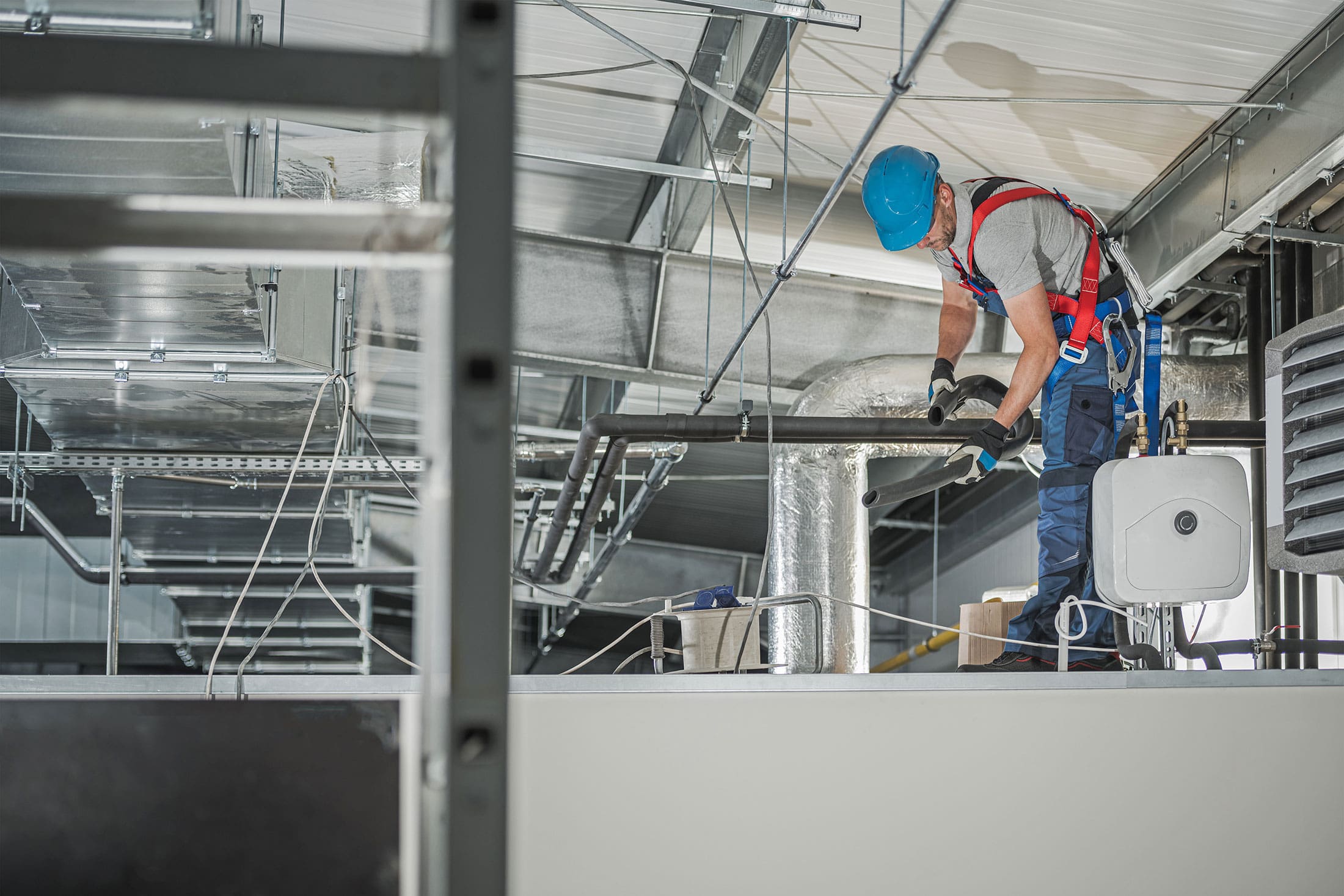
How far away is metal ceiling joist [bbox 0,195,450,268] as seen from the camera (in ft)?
2.32

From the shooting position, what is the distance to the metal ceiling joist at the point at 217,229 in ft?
2.32

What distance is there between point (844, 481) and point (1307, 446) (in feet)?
4.89

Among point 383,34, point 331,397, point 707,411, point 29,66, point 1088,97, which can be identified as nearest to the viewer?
point 29,66

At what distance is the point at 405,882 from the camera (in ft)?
5.13

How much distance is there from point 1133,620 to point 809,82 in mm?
2123

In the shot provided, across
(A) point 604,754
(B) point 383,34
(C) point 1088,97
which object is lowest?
(A) point 604,754

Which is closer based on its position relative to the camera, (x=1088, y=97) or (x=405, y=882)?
(x=405, y=882)

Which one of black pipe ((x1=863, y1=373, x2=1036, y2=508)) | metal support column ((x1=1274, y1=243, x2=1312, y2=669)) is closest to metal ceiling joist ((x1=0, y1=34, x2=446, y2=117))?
black pipe ((x1=863, y1=373, x2=1036, y2=508))

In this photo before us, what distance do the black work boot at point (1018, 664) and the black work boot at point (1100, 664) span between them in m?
0.05

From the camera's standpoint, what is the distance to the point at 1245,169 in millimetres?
3576

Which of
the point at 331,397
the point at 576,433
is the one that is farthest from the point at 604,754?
the point at 576,433

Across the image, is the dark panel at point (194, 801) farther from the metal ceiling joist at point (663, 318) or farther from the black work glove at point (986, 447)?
the metal ceiling joist at point (663, 318)

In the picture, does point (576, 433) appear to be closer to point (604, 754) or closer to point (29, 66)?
point (604, 754)

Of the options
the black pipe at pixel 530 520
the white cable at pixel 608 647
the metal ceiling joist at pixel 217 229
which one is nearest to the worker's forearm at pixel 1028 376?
the white cable at pixel 608 647
